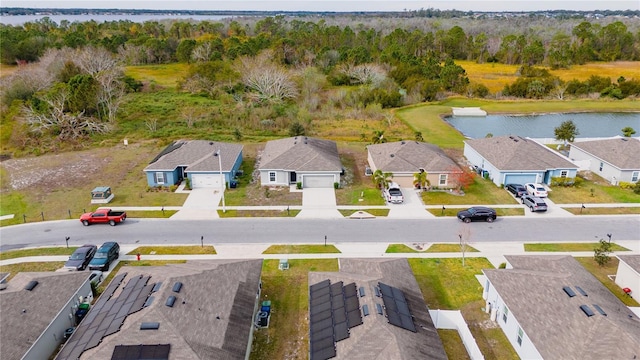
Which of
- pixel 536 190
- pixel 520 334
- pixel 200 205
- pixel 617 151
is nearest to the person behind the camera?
pixel 520 334

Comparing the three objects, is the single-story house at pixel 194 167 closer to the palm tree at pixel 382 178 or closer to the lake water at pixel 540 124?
the palm tree at pixel 382 178

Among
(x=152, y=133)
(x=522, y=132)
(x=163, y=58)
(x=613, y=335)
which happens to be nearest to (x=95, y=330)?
(x=613, y=335)

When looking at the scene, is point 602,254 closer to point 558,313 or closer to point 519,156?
point 558,313

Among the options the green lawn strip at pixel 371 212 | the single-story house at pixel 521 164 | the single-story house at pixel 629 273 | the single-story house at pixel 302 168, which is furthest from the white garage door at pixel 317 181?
the single-story house at pixel 629 273

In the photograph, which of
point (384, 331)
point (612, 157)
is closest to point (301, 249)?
point (384, 331)

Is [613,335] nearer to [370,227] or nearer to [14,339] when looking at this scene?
[370,227]

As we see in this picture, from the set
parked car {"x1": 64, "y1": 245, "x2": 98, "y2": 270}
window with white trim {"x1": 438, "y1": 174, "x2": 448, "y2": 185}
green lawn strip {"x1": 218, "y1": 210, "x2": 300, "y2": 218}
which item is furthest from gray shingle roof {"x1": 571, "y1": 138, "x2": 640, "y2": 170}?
parked car {"x1": 64, "y1": 245, "x2": 98, "y2": 270}

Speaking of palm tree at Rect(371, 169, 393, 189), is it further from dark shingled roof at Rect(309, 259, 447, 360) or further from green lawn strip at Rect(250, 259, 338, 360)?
dark shingled roof at Rect(309, 259, 447, 360)
